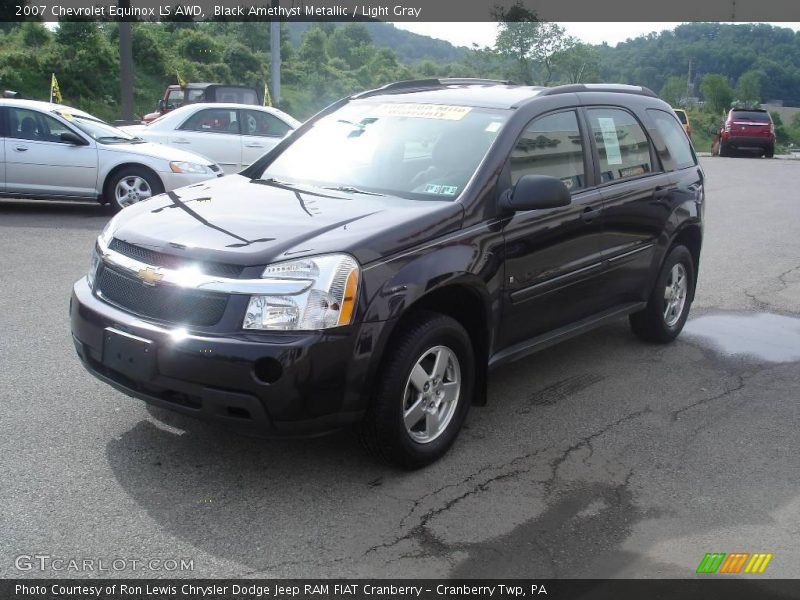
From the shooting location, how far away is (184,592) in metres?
3.12

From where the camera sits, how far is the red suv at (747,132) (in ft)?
104

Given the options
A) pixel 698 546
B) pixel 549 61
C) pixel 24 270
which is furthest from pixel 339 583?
pixel 549 61

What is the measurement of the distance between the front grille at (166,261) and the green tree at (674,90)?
77.2 meters

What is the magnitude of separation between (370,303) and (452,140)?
143cm

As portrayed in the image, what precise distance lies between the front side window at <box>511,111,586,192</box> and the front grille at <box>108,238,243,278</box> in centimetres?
173

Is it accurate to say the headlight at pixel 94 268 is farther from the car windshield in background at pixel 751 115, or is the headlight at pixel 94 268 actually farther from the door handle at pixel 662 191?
the car windshield in background at pixel 751 115

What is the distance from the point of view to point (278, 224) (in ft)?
13.3

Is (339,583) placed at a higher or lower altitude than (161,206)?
lower

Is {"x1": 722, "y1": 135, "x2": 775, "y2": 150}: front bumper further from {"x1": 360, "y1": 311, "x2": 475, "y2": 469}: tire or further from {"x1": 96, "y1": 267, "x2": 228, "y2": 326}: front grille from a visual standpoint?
{"x1": 96, "y1": 267, "x2": 228, "y2": 326}: front grille

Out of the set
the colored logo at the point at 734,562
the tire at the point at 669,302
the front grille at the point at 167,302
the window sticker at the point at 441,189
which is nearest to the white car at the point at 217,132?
the tire at the point at 669,302

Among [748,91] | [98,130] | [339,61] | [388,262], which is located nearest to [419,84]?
[388,262]

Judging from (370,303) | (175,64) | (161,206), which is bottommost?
(370,303)

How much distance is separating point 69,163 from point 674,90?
247 feet

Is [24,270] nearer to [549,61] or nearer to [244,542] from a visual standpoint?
[244,542]
